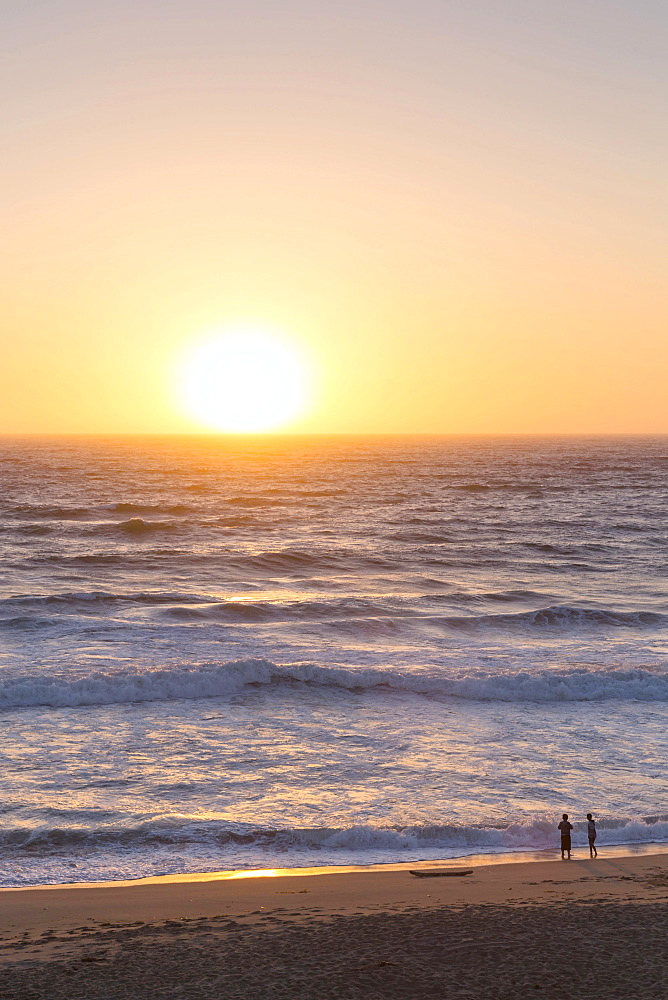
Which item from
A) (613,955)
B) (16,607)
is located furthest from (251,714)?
(16,607)

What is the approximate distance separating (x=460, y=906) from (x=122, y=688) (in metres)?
14.1

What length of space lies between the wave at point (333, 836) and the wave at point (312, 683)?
8450 millimetres

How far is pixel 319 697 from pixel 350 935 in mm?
13273

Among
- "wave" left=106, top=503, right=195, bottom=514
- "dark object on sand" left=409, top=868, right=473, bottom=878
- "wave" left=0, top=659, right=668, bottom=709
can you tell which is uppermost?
"wave" left=106, top=503, right=195, bottom=514

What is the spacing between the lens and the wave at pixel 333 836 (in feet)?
46.4

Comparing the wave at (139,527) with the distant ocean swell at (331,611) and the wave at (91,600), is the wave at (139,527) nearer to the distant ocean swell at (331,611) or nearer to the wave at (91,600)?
the wave at (91,600)

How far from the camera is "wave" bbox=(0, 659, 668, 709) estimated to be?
74.9 ft

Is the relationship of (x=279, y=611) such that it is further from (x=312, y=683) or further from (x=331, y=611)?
(x=312, y=683)

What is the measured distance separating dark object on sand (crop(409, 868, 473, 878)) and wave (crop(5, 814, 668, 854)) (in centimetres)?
97

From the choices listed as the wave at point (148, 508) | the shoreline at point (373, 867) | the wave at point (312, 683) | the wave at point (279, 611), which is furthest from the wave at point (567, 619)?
the wave at point (148, 508)

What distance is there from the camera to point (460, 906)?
37.6 feet

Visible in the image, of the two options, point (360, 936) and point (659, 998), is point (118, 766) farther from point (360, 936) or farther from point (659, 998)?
point (659, 998)

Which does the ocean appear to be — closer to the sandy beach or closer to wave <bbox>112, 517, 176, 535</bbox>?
wave <bbox>112, 517, 176, 535</bbox>

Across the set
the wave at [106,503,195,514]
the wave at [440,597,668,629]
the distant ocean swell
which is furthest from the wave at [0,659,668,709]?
the wave at [106,503,195,514]
